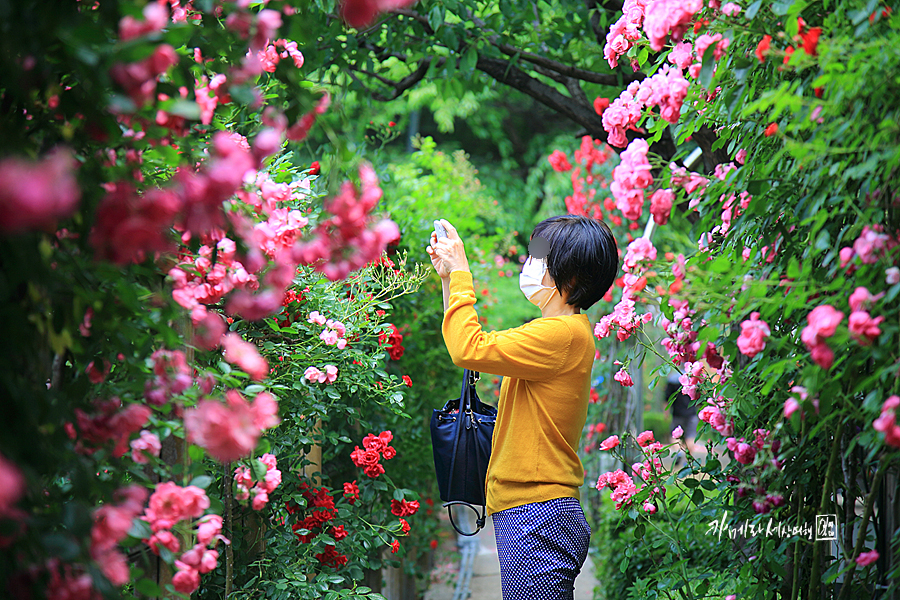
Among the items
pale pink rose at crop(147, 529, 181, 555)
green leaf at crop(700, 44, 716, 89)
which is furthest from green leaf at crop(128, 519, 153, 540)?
green leaf at crop(700, 44, 716, 89)

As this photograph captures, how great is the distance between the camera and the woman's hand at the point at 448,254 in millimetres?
1828

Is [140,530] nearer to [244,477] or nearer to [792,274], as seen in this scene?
[244,477]

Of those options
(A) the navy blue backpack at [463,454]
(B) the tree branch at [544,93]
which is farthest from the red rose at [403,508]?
(B) the tree branch at [544,93]

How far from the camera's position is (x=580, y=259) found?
1855mm

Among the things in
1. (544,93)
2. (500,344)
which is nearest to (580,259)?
(500,344)

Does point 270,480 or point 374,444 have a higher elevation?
point 270,480

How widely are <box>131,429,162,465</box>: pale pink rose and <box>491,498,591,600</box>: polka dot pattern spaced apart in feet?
3.28

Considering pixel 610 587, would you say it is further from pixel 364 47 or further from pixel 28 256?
pixel 28 256

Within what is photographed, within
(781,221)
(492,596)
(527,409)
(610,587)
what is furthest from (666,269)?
(492,596)

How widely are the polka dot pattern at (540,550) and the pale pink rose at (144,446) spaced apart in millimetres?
999

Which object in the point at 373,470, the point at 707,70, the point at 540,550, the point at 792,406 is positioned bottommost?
the point at 373,470

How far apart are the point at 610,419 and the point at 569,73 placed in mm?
2630

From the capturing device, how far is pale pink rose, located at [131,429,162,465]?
102 cm

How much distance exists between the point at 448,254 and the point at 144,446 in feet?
3.21
